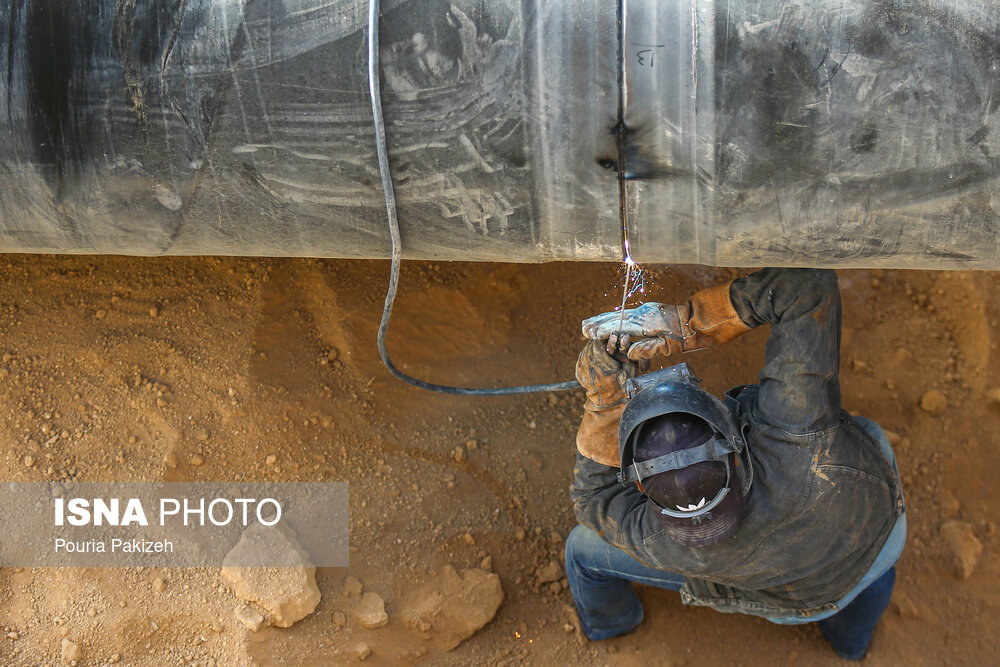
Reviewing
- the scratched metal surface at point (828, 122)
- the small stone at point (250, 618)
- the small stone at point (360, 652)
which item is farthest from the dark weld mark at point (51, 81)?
the small stone at point (360, 652)

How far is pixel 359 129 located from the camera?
1.98 metres

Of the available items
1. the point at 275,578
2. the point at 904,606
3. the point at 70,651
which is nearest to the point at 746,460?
the point at 904,606

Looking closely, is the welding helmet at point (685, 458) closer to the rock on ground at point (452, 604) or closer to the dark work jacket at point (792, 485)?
the dark work jacket at point (792, 485)

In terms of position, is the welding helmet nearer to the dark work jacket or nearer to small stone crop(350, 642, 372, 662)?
the dark work jacket

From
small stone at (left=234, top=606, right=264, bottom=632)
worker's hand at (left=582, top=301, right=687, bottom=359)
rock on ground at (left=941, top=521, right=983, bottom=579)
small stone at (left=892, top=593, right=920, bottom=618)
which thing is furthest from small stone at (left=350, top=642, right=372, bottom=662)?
rock on ground at (left=941, top=521, right=983, bottom=579)

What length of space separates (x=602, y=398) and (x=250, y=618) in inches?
55.4

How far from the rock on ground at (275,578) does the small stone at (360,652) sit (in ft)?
0.63

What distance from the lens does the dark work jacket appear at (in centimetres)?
209

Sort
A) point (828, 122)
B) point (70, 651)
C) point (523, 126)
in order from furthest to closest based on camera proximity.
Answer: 1. point (70, 651)
2. point (523, 126)
3. point (828, 122)

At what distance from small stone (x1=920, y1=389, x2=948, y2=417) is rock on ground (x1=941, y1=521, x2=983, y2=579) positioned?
1.45ft

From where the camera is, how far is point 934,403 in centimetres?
334

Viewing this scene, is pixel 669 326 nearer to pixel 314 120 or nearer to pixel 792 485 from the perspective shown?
pixel 792 485

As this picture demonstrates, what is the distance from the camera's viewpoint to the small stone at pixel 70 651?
2627 mm

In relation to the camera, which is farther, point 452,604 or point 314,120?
point 452,604
